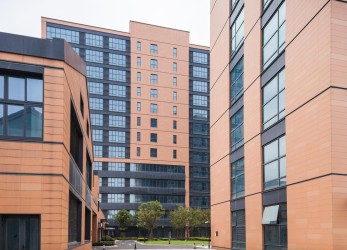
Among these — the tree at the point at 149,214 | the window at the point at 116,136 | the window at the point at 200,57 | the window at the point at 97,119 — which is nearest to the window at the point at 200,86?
the window at the point at 200,57

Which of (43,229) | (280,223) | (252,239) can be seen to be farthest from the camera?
(252,239)

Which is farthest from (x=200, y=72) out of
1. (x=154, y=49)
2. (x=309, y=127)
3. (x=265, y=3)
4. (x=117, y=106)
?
(x=309, y=127)

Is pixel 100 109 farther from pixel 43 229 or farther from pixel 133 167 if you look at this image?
Result: pixel 43 229

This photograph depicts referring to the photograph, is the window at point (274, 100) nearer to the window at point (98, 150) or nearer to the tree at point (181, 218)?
the tree at point (181, 218)

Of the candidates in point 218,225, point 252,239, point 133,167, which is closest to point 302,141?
point 252,239

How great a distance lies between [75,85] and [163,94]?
7337cm

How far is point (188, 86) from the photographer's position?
9781 cm

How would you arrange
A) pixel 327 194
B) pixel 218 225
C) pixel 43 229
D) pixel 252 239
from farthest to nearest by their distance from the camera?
1. pixel 218 225
2. pixel 252 239
3. pixel 327 194
4. pixel 43 229

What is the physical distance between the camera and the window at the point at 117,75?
3681 inches

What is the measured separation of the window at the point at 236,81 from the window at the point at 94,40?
63.4 m

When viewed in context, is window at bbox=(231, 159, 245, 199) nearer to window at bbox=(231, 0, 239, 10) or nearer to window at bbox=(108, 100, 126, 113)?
window at bbox=(231, 0, 239, 10)

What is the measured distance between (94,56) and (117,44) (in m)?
5.74

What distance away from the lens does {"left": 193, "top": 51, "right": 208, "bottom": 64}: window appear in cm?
9981

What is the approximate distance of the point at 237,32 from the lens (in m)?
33.2
